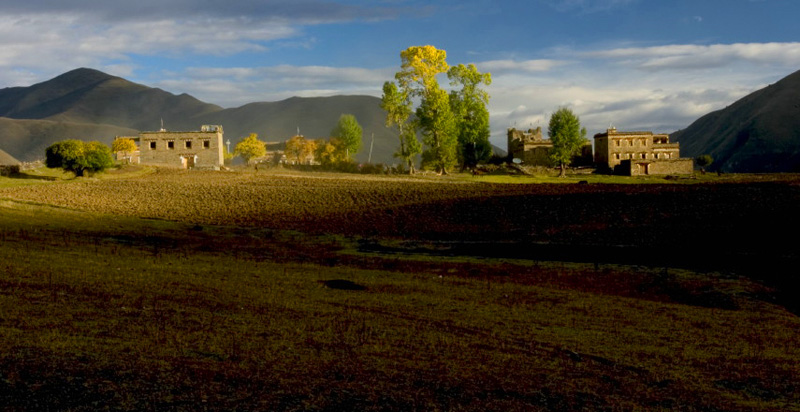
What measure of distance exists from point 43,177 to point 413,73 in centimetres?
6007

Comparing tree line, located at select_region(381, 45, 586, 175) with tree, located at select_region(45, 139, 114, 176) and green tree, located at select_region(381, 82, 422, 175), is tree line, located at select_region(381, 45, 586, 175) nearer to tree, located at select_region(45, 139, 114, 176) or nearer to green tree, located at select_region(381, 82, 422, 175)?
green tree, located at select_region(381, 82, 422, 175)

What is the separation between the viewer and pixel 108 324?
17.5 metres

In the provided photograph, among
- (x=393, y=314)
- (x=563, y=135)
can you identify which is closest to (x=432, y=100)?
(x=563, y=135)

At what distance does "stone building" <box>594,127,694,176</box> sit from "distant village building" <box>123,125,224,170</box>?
81.5 metres

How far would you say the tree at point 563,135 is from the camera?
124m

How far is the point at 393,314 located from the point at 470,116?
108 meters

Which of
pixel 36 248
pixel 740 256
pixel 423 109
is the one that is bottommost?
pixel 740 256

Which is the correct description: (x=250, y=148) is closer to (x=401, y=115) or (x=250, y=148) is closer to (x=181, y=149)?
(x=181, y=149)

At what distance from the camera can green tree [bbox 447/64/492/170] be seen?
119125mm

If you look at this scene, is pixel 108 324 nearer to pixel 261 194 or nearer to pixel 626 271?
pixel 626 271

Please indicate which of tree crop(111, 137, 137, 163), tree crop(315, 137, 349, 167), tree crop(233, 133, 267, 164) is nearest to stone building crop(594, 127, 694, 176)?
tree crop(315, 137, 349, 167)

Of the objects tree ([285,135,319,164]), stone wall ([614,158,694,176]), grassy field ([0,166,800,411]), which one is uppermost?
tree ([285,135,319,164])

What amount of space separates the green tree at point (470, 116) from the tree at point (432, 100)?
4.78 m

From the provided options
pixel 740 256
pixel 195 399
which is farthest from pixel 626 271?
pixel 195 399
